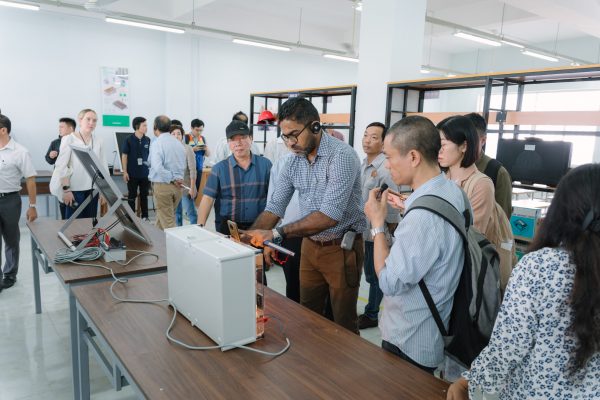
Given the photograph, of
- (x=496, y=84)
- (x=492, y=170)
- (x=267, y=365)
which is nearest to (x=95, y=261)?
(x=267, y=365)

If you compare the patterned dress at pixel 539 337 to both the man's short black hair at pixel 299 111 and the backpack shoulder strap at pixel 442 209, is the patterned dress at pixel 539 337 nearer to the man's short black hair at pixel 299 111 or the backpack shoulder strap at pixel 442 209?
the backpack shoulder strap at pixel 442 209

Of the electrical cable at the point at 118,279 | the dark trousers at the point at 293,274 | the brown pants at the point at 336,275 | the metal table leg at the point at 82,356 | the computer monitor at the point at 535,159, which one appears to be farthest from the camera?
the computer monitor at the point at 535,159

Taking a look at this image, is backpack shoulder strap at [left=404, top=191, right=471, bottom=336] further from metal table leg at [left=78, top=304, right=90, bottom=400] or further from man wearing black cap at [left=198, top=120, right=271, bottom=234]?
man wearing black cap at [left=198, top=120, right=271, bottom=234]

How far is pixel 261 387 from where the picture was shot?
116cm

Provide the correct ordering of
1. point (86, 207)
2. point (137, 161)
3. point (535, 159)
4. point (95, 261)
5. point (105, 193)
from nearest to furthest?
1. point (95, 261)
2. point (105, 193)
3. point (86, 207)
4. point (535, 159)
5. point (137, 161)

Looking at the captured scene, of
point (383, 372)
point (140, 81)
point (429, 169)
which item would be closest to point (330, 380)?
point (383, 372)

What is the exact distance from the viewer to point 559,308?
A: 89cm

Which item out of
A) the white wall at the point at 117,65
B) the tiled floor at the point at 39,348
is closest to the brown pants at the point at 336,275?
the tiled floor at the point at 39,348

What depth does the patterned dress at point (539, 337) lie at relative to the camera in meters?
0.89

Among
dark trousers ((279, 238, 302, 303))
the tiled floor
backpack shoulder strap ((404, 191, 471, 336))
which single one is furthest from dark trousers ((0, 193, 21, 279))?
backpack shoulder strap ((404, 191, 471, 336))

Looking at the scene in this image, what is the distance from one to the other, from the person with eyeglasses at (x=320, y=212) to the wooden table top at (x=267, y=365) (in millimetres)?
480

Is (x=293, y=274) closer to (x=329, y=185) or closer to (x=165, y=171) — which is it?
(x=329, y=185)

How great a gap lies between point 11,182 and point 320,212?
9.33 feet

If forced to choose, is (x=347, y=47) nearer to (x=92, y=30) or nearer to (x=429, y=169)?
(x=92, y=30)
